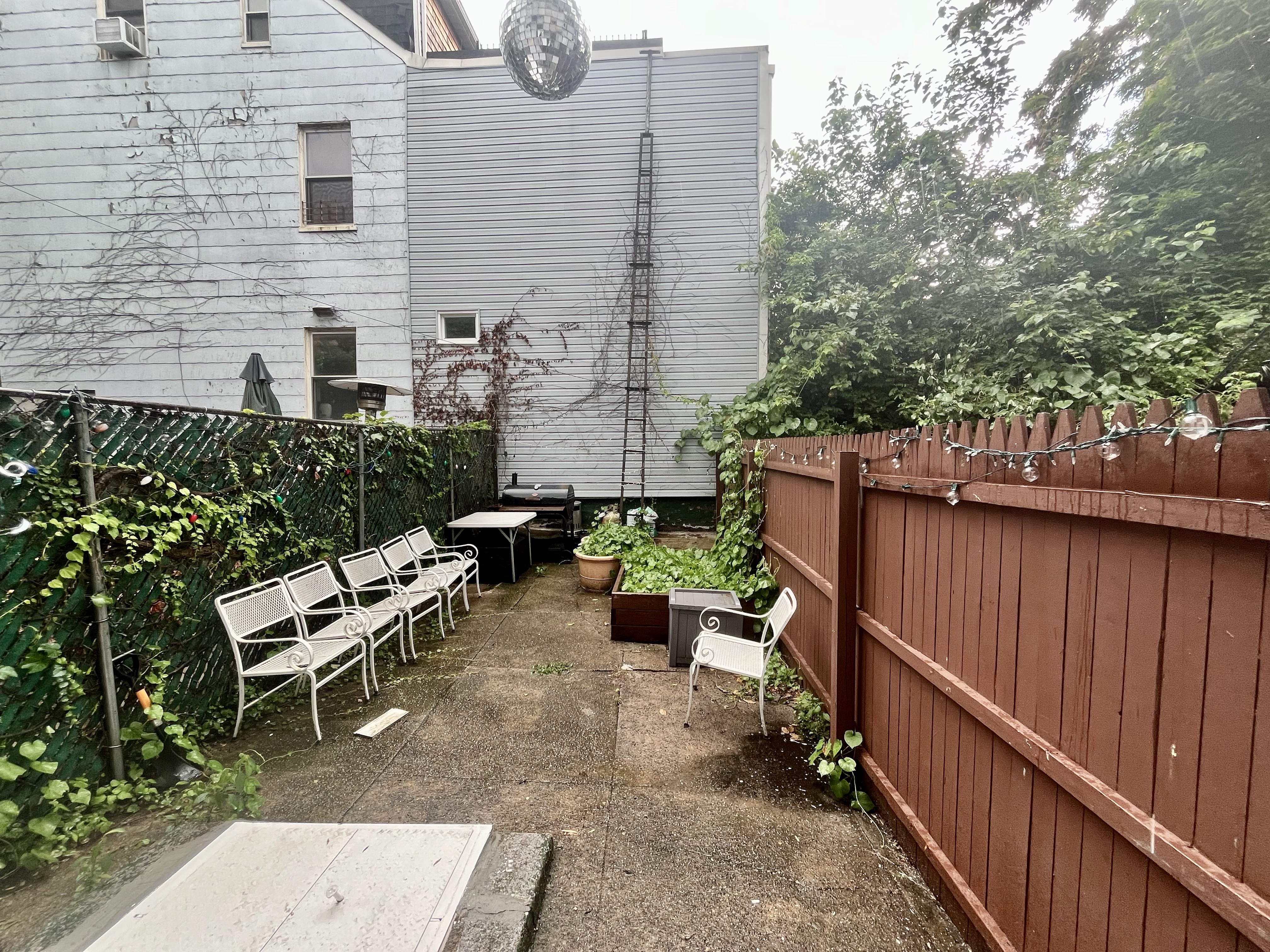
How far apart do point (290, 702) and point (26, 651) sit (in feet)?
5.35

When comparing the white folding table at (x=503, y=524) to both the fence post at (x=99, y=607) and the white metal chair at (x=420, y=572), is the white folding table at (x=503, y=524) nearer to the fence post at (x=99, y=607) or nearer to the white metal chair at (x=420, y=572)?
the white metal chair at (x=420, y=572)

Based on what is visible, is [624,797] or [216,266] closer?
[624,797]

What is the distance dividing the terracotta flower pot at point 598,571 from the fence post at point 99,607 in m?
3.95

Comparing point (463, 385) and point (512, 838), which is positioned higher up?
point (463, 385)

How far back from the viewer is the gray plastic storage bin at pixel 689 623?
3.98m

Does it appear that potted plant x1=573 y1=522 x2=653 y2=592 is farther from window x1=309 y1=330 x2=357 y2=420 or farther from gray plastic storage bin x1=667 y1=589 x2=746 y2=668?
window x1=309 y1=330 x2=357 y2=420

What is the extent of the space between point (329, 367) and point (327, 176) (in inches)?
118

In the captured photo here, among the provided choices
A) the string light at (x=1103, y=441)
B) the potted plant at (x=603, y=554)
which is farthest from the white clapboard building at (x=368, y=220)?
the string light at (x=1103, y=441)

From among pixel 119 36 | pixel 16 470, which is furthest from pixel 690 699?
pixel 119 36

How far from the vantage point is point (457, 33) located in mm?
11195

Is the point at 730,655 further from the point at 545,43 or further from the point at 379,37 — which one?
the point at 379,37

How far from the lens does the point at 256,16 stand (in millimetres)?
8102

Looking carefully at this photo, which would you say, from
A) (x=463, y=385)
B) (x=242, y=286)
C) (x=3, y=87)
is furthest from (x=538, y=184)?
(x=3, y=87)

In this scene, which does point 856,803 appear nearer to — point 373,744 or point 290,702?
point 373,744
